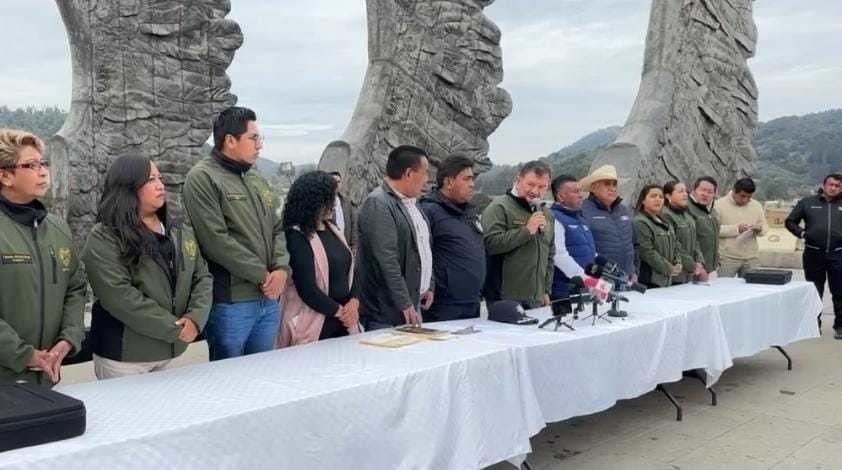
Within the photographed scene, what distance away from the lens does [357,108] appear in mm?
7125

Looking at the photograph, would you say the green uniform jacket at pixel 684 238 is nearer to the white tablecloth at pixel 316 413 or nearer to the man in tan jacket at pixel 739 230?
the man in tan jacket at pixel 739 230

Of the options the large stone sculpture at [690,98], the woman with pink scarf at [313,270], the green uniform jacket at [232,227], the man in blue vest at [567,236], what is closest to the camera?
the green uniform jacket at [232,227]

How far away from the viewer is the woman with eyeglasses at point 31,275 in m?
2.12

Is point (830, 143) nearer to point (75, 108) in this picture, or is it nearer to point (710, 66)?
point (710, 66)

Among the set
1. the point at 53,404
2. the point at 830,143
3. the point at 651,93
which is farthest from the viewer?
the point at 830,143

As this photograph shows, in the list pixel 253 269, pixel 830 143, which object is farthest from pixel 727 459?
pixel 830 143

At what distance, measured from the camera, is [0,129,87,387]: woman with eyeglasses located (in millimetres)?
2123

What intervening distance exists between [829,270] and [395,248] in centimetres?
424

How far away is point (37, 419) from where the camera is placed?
1637 mm

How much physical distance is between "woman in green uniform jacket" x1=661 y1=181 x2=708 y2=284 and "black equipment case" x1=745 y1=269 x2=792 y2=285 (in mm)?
281

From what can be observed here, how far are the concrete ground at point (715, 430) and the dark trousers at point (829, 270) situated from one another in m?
1.39

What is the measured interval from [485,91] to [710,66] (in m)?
2.39

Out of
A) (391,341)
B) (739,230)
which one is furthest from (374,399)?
(739,230)

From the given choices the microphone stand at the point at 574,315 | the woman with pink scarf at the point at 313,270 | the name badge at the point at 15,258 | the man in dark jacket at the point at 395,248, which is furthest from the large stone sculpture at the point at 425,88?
the name badge at the point at 15,258
